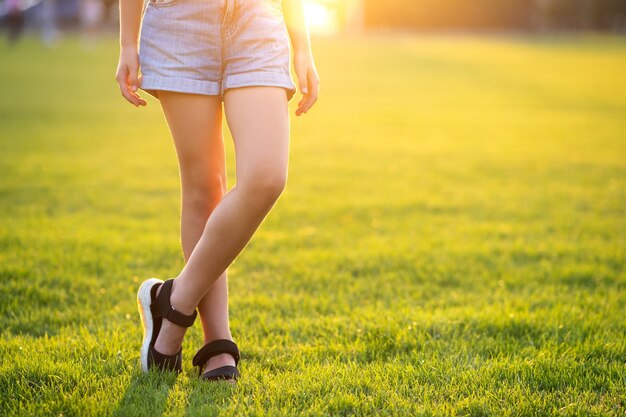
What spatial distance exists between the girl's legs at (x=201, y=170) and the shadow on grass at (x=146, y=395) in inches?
6.8

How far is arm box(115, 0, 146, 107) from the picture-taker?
2352mm

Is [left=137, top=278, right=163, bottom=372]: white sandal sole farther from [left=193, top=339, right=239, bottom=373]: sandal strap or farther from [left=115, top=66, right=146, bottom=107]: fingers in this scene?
[left=115, top=66, right=146, bottom=107]: fingers

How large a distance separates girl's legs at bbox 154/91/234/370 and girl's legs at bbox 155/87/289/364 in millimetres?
29

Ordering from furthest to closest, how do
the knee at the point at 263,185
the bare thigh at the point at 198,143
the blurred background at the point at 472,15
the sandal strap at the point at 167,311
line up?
1. the blurred background at the point at 472,15
2. the sandal strap at the point at 167,311
3. the bare thigh at the point at 198,143
4. the knee at the point at 263,185

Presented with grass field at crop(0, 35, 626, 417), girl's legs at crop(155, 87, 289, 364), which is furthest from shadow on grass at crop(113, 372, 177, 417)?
girl's legs at crop(155, 87, 289, 364)

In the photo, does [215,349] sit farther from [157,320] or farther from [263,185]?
[263,185]

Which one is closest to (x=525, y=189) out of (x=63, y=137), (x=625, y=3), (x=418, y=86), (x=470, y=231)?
(x=470, y=231)

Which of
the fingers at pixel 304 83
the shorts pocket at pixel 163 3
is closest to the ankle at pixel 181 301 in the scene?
the fingers at pixel 304 83

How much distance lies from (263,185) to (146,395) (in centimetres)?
80

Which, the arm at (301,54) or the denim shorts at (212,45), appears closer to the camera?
the denim shorts at (212,45)

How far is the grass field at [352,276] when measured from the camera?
2416mm

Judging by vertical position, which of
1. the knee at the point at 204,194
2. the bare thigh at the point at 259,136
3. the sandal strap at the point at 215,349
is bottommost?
the sandal strap at the point at 215,349

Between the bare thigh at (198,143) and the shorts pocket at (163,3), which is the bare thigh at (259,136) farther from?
the shorts pocket at (163,3)

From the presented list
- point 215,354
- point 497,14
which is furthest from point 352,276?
point 497,14
